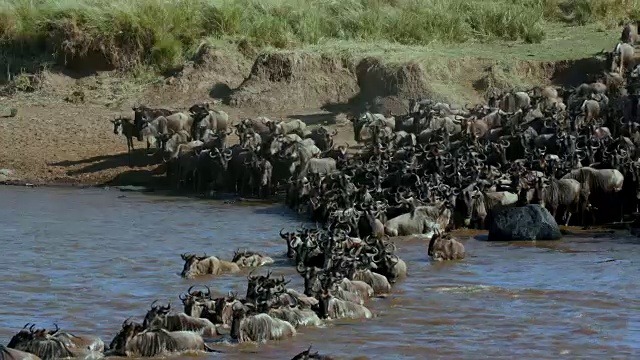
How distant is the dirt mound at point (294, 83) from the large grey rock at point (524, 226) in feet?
29.5

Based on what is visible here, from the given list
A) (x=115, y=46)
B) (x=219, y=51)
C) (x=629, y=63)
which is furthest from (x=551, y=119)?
(x=115, y=46)

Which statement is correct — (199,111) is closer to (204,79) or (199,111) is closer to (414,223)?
(204,79)

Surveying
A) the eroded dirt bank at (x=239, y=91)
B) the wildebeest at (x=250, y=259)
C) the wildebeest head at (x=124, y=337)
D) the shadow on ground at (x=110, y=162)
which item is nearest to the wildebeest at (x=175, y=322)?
the wildebeest head at (x=124, y=337)

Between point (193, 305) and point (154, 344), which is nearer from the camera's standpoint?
point (154, 344)

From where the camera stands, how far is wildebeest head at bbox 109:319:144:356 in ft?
40.7

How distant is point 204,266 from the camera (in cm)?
1648

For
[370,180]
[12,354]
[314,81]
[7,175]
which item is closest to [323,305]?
[12,354]

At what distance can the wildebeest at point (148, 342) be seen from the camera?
12.4 metres

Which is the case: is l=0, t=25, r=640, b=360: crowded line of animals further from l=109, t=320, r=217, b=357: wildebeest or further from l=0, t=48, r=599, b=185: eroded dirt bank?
l=0, t=48, r=599, b=185: eroded dirt bank

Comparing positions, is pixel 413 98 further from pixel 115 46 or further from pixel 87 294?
pixel 87 294

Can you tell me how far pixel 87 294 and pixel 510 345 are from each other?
16.1 feet

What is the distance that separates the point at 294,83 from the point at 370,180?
7.02m

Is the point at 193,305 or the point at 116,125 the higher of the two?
the point at 116,125

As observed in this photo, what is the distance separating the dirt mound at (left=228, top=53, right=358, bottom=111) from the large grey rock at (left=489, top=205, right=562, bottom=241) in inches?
354
